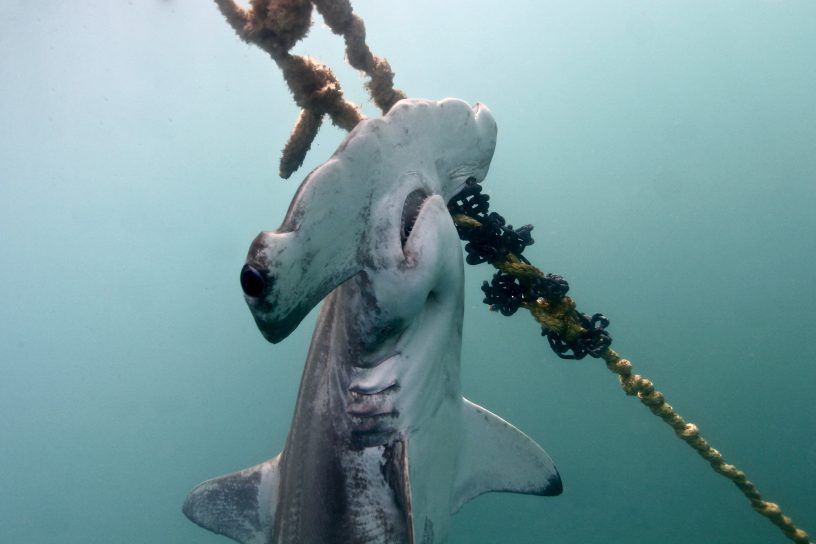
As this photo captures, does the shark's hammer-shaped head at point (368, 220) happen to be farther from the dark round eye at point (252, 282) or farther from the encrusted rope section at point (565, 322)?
the encrusted rope section at point (565, 322)

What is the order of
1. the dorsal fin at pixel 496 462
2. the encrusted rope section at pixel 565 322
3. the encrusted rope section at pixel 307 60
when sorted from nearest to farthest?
the encrusted rope section at pixel 307 60
the encrusted rope section at pixel 565 322
the dorsal fin at pixel 496 462

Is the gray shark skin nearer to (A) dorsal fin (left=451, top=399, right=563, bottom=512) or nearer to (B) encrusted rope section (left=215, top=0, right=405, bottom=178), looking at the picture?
(A) dorsal fin (left=451, top=399, right=563, bottom=512)

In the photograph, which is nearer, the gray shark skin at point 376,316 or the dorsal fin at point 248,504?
the gray shark skin at point 376,316

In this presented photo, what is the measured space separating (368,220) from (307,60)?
1003 mm

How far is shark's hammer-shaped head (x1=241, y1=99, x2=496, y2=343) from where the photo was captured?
1293 mm

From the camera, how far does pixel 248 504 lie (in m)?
2.79

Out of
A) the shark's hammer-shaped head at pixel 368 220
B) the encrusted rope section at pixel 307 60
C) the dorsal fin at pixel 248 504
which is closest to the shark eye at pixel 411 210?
the shark's hammer-shaped head at pixel 368 220

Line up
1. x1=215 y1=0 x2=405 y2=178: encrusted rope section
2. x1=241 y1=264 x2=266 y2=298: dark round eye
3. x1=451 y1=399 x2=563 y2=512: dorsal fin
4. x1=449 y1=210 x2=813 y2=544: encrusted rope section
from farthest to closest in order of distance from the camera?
x1=451 y1=399 x2=563 y2=512: dorsal fin, x1=449 y1=210 x2=813 y2=544: encrusted rope section, x1=215 y1=0 x2=405 y2=178: encrusted rope section, x1=241 y1=264 x2=266 y2=298: dark round eye

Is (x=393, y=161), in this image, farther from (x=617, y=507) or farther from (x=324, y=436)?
(x=617, y=507)

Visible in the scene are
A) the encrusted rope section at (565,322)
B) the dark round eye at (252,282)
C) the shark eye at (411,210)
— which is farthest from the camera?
the encrusted rope section at (565,322)

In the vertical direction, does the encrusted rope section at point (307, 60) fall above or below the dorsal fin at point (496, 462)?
above

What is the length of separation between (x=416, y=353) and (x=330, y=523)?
2.64 feet

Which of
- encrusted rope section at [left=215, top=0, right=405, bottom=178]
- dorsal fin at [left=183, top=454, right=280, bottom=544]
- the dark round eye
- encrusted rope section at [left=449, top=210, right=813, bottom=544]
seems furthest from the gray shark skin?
encrusted rope section at [left=215, top=0, right=405, bottom=178]

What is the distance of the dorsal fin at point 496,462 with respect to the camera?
2.91 meters
